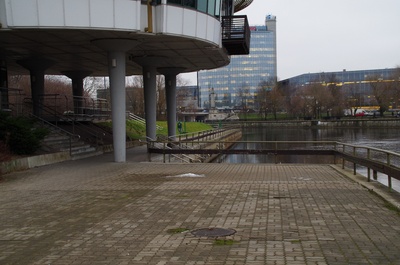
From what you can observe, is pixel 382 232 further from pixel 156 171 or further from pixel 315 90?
pixel 315 90

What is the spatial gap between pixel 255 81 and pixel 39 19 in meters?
178

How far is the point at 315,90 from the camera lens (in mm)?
126562

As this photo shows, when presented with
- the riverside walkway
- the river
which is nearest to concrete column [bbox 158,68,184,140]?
the river

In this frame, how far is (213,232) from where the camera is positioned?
7.34 meters

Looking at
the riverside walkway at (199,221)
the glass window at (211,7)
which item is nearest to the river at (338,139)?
the riverside walkway at (199,221)

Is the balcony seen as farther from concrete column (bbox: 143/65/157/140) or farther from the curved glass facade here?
concrete column (bbox: 143/65/157/140)

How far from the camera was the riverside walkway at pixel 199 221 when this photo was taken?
6.19 metres

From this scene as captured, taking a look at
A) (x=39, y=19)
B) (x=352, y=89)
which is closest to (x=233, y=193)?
(x=39, y=19)

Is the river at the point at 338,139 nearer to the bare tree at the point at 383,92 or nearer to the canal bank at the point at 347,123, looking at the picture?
the canal bank at the point at 347,123

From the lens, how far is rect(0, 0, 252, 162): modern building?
701 inches

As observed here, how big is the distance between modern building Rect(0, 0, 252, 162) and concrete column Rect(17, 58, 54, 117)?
0.06 m

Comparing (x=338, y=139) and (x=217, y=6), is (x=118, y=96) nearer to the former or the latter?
(x=217, y=6)

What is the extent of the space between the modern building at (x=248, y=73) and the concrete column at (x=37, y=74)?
153m

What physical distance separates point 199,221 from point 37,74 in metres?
25.7
